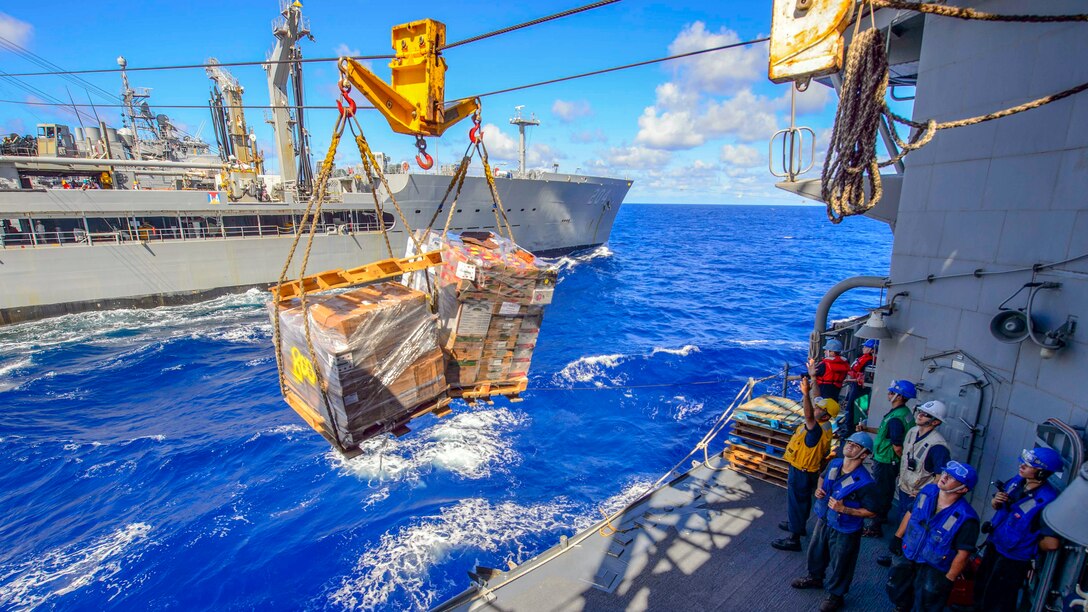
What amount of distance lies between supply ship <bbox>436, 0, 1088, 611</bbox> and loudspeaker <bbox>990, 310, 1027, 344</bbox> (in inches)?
0.5

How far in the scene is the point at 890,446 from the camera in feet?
16.4

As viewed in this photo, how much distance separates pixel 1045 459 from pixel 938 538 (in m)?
1.04

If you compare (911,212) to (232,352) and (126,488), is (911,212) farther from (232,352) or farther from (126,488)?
(232,352)

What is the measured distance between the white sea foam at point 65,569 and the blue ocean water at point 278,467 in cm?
3

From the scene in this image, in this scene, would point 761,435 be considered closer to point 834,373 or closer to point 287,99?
point 834,373

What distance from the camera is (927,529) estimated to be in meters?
3.99

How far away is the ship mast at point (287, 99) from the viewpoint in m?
24.8

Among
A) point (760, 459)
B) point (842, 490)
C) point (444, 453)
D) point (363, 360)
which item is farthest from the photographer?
point (444, 453)

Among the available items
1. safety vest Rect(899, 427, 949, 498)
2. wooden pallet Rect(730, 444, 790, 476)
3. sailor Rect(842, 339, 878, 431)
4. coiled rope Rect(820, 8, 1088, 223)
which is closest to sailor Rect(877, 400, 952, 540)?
safety vest Rect(899, 427, 949, 498)

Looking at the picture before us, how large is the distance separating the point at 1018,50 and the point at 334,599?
1056cm

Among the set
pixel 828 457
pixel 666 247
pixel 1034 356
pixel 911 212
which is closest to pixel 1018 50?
pixel 911 212

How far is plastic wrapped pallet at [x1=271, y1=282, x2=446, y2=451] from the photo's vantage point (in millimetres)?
4469

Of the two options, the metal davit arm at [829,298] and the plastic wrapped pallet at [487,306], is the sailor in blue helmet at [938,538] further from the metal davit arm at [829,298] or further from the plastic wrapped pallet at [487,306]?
the metal davit arm at [829,298]

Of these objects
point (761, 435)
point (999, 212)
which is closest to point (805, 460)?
point (761, 435)
